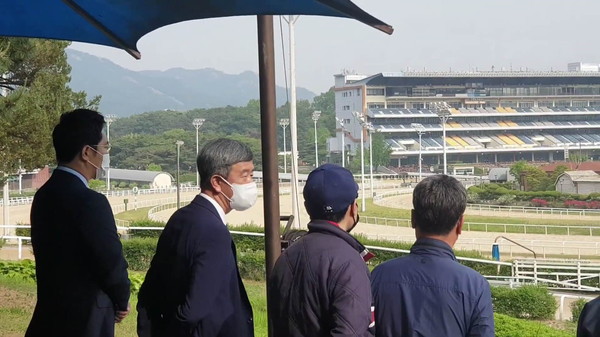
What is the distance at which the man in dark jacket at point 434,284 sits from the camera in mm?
2102

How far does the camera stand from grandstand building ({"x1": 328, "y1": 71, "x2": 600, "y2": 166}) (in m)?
84.2

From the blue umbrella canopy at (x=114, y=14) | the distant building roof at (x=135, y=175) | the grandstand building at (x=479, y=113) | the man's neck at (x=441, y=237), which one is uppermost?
the grandstand building at (x=479, y=113)

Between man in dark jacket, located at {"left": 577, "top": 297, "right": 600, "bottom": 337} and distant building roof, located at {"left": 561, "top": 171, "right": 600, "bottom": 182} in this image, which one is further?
distant building roof, located at {"left": 561, "top": 171, "right": 600, "bottom": 182}

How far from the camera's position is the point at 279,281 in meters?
2.26

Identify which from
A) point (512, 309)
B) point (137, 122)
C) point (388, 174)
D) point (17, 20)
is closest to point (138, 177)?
point (388, 174)

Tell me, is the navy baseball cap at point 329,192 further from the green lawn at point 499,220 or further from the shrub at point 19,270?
the green lawn at point 499,220

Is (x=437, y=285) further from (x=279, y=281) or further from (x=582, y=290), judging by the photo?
(x=582, y=290)

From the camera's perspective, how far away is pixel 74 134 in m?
2.79

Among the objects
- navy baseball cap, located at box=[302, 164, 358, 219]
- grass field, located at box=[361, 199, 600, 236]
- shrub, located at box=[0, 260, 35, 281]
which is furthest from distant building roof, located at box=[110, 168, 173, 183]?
navy baseball cap, located at box=[302, 164, 358, 219]

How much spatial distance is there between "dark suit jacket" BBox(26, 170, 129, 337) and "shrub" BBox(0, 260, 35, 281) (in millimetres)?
8306

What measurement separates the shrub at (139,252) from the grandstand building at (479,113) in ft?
216

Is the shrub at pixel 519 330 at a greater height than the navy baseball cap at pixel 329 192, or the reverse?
the navy baseball cap at pixel 329 192

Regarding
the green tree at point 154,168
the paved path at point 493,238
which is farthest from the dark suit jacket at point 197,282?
the green tree at point 154,168

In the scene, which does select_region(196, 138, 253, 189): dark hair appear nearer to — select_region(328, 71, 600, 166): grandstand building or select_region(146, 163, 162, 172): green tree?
select_region(146, 163, 162, 172): green tree
